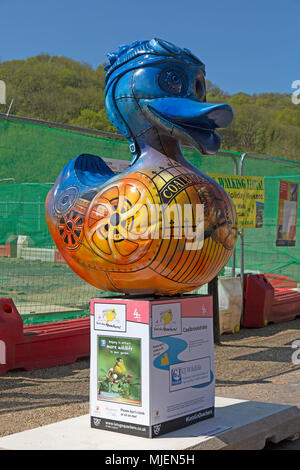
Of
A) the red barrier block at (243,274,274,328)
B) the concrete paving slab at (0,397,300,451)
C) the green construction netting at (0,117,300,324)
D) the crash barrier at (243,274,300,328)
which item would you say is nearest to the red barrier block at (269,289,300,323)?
the crash barrier at (243,274,300,328)

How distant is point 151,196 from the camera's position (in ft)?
9.93

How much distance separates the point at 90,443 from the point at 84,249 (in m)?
1.05

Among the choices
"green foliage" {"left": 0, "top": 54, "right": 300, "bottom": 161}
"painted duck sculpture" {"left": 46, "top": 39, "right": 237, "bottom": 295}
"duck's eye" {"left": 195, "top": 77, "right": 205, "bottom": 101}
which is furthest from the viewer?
"green foliage" {"left": 0, "top": 54, "right": 300, "bottom": 161}

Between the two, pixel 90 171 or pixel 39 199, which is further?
pixel 39 199

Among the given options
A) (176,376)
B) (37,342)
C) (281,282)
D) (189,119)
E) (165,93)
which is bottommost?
(37,342)

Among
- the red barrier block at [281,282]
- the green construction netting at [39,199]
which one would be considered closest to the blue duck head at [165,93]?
the green construction netting at [39,199]

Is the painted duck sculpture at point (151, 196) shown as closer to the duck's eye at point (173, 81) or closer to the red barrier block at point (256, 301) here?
the duck's eye at point (173, 81)

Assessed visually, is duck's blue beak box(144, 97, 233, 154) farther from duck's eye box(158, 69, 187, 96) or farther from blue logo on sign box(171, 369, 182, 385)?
blue logo on sign box(171, 369, 182, 385)

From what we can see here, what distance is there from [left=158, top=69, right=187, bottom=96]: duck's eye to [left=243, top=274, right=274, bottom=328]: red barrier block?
5692mm

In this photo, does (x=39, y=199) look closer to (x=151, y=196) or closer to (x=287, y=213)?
(x=287, y=213)

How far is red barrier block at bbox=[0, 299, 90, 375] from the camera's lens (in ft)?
18.5

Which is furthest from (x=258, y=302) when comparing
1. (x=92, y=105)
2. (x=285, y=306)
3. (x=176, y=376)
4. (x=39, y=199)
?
(x=92, y=105)

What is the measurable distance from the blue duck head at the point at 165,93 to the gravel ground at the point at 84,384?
7.93 feet

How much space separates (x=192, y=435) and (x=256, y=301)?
5617 mm
